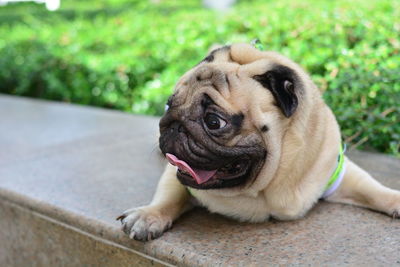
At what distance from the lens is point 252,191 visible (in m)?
2.28

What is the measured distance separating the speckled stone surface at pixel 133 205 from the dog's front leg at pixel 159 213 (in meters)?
0.05

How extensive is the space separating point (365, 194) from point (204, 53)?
3.06 m

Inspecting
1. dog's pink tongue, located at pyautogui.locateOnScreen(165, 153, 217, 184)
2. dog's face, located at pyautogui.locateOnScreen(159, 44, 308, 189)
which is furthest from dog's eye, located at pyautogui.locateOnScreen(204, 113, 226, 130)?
dog's pink tongue, located at pyautogui.locateOnScreen(165, 153, 217, 184)

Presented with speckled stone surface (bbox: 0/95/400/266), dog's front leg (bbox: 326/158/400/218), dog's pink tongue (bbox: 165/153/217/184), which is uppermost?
dog's pink tongue (bbox: 165/153/217/184)

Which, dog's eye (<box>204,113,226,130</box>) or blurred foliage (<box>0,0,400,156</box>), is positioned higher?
dog's eye (<box>204,113,226,130</box>)

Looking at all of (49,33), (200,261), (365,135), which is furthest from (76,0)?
(200,261)

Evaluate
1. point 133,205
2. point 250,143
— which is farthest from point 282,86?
point 133,205

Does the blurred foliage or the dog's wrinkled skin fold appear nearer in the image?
the dog's wrinkled skin fold

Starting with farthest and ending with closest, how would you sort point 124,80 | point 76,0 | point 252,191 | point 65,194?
point 76,0 < point 124,80 < point 65,194 < point 252,191

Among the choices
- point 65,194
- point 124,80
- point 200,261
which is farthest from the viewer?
point 124,80

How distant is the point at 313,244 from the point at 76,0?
19.0 meters

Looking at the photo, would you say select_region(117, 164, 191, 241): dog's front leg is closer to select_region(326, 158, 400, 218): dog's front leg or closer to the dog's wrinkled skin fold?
the dog's wrinkled skin fold

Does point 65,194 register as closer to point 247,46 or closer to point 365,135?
point 247,46

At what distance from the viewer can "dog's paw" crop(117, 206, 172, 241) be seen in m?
2.30
